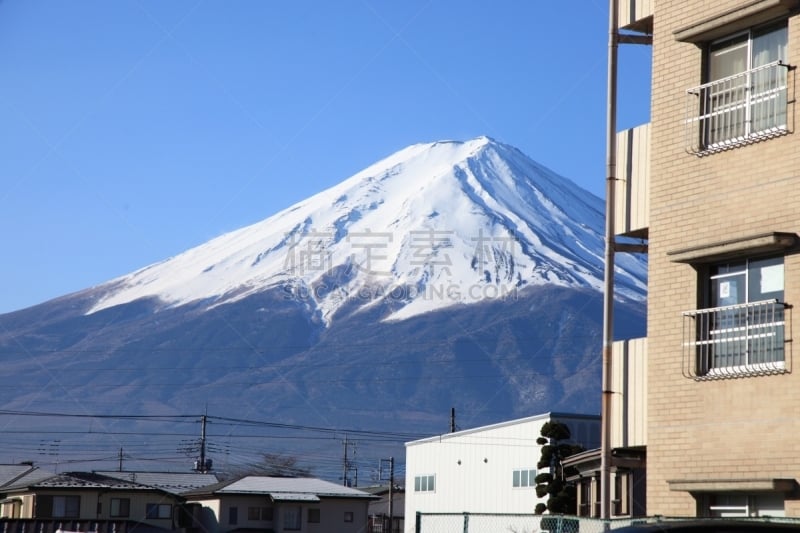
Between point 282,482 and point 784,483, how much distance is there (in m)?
54.3

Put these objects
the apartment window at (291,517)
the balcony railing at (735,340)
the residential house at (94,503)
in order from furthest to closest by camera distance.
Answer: the apartment window at (291,517) → the residential house at (94,503) → the balcony railing at (735,340)

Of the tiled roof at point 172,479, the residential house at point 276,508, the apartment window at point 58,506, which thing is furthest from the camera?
the tiled roof at point 172,479

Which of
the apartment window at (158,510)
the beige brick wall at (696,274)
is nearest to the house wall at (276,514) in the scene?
the apartment window at (158,510)

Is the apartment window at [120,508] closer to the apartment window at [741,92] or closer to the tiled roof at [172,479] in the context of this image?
the tiled roof at [172,479]

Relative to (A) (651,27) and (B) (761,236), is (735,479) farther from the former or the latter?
(A) (651,27)

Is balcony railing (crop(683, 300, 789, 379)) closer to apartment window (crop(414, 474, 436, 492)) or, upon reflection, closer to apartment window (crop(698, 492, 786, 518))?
apartment window (crop(698, 492, 786, 518))

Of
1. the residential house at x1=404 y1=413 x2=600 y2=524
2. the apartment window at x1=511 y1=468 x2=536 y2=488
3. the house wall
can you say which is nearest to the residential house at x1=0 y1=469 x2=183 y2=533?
the house wall

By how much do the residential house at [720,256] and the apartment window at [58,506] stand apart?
42.4m

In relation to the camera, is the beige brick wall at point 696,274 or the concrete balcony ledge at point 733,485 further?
the beige brick wall at point 696,274

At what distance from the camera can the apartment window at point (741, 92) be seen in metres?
16.5

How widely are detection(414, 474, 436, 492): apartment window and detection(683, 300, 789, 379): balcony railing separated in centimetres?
3946

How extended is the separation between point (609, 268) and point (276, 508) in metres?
46.9

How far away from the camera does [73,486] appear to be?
188 feet

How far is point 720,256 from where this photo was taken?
16594 millimetres
